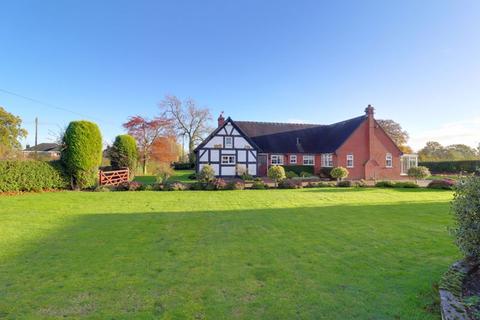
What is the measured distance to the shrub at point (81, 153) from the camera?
17.5 m

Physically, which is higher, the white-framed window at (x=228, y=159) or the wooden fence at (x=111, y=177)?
the white-framed window at (x=228, y=159)

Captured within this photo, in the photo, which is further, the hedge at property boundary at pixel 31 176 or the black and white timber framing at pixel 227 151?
the black and white timber framing at pixel 227 151

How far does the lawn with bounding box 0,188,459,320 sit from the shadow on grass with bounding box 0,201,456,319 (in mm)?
18

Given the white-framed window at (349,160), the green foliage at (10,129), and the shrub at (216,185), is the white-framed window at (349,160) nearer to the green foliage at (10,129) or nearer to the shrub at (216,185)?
the shrub at (216,185)

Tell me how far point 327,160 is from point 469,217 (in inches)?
1012

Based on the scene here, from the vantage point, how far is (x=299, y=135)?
3192 cm

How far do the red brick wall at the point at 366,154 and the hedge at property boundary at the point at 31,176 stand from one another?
23.6m

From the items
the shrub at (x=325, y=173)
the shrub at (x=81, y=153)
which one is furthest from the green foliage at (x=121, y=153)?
the shrub at (x=325, y=173)

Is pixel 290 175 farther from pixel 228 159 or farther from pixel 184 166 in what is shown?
pixel 184 166

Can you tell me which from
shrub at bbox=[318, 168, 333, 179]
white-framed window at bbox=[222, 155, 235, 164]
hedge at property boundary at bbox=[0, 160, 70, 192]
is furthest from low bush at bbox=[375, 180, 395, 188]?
hedge at property boundary at bbox=[0, 160, 70, 192]

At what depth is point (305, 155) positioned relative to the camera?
30297 mm

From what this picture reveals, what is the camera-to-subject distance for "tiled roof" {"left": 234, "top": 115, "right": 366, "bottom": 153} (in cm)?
2906

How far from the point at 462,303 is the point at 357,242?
318cm

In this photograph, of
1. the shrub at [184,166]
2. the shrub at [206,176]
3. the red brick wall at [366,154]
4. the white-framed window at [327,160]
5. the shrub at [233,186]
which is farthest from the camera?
the shrub at [184,166]
